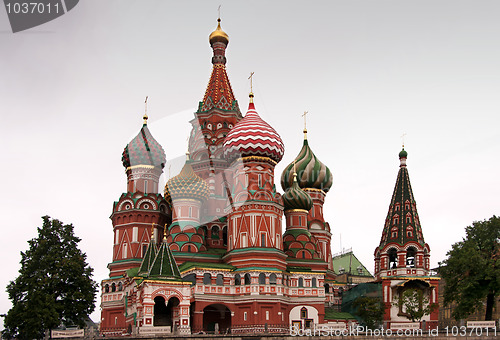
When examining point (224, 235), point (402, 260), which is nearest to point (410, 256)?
point (402, 260)

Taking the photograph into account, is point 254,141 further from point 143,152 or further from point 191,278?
point 191,278

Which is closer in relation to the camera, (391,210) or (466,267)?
(466,267)

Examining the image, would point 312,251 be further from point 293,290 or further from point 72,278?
point 72,278

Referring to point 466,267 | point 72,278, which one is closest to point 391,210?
point 466,267

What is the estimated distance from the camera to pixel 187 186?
48.4 m

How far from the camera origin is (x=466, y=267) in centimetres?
4284

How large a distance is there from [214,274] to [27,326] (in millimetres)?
12419

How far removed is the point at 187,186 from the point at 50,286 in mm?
12422

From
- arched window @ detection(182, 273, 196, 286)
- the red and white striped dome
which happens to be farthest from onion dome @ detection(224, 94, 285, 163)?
arched window @ detection(182, 273, 196, 286)

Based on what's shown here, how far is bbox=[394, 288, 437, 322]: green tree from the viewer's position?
47.3 metres

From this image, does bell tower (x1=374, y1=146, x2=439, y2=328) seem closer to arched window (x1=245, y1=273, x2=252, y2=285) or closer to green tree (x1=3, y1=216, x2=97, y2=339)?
arched window (x1=245, y1=273, x2=252, y2=285)

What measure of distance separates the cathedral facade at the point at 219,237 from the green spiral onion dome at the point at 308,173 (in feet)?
0.37

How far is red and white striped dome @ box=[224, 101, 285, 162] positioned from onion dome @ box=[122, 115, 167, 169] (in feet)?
22.1

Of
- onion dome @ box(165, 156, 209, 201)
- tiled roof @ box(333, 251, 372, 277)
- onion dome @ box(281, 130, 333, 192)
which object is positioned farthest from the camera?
tiled roof @ box(333, 251, 372, 277)
